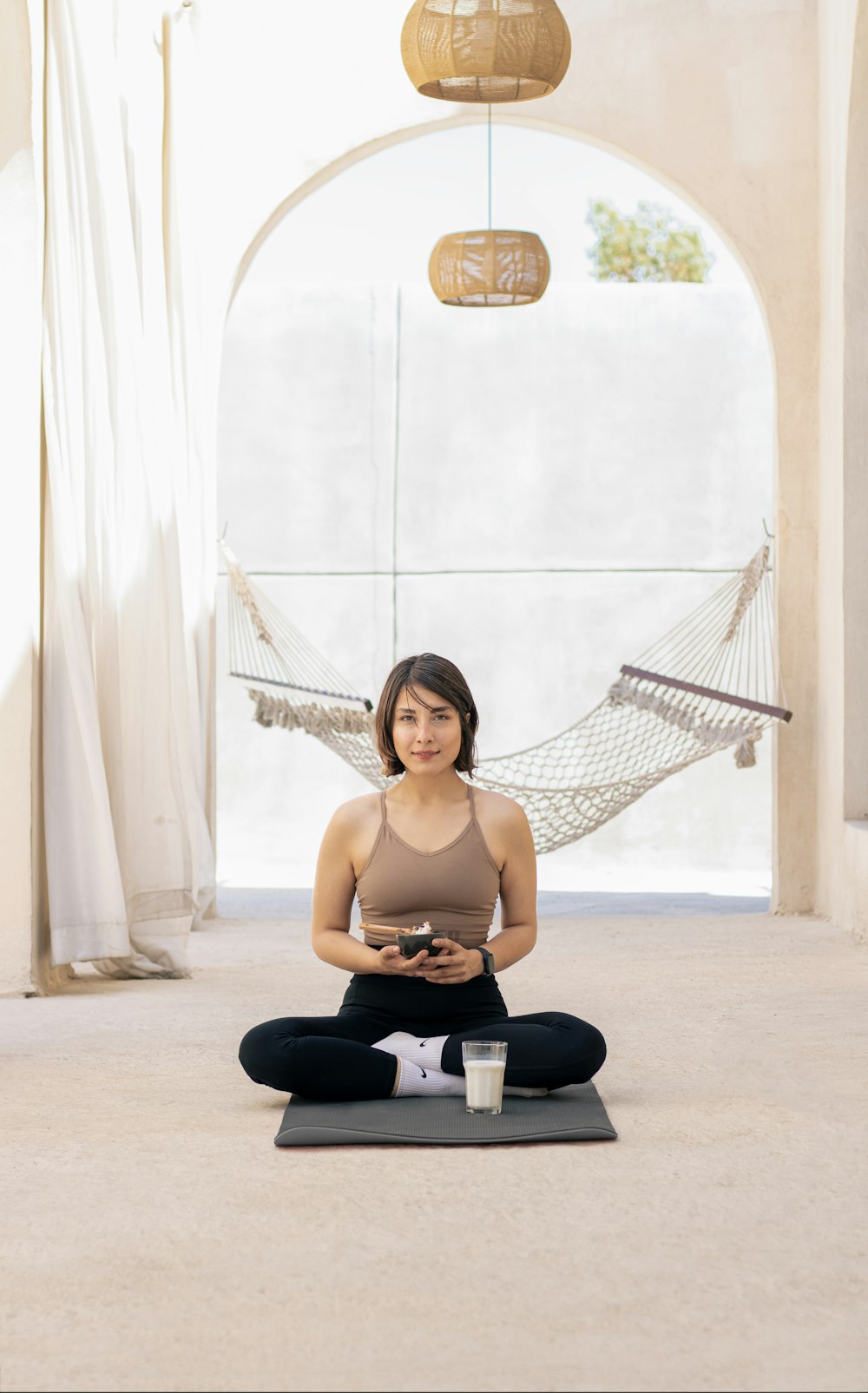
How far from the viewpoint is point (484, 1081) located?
217 cm

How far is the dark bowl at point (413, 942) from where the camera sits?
7.36 ft

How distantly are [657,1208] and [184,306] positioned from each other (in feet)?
11.0

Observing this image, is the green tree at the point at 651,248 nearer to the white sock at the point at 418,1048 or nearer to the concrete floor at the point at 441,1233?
the concrete floor at the point at 441,1233

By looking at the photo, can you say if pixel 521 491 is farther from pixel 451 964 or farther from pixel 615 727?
pixel 451 964

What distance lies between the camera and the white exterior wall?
793cm

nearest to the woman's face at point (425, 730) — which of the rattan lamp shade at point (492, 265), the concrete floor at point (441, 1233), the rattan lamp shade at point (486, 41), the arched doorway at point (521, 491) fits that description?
the concrete floor at point (441, 1233)

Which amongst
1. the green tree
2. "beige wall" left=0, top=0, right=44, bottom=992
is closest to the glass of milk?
"beige wall" left=0, top=0, right=44, bottom=992

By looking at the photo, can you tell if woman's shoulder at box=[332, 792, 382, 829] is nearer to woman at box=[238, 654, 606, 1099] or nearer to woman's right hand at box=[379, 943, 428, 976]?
woman at box=[238, 654, 606, 1099]

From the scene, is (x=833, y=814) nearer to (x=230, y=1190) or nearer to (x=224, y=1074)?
(x=224, y=1074)

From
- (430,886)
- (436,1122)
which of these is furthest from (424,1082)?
(430,886)

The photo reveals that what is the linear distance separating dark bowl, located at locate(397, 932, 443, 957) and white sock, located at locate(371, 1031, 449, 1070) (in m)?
0.16

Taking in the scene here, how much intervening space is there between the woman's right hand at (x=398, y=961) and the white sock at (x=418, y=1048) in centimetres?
12

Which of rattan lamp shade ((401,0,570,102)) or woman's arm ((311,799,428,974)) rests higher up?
rattan lamp shade ((401,0,570,102))

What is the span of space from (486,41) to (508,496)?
432 centimetres
